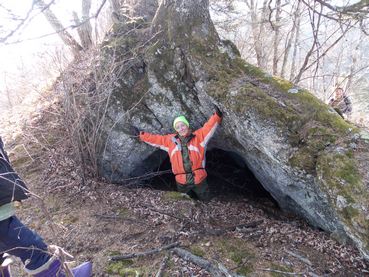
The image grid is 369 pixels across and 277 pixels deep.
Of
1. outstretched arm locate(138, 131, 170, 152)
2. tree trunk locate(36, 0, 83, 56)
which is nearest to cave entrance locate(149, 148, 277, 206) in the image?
outstretched arm locate(138, 131, 170, 152)

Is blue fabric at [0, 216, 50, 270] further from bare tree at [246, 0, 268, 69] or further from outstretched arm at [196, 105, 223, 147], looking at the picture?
bare tree at [246, 0, 268, 69]

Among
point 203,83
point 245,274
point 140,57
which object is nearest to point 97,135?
point 140,57

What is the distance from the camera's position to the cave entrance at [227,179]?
6477 mm

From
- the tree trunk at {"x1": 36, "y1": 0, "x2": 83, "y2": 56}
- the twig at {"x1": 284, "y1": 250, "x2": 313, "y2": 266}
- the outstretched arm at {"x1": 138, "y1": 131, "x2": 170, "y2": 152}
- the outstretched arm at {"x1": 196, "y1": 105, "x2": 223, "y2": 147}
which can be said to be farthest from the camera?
the tree trunk at {"x1": 36, "y1": 0, "x2": 83, "y2": 56}

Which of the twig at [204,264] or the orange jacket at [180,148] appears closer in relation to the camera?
the twig at [204,264]

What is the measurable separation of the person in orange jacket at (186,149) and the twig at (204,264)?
6.32 ft

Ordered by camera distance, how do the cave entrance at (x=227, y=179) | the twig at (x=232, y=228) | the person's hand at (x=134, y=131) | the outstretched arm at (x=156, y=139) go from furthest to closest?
the cave entrance at (x=227, y=179), the person's hand at (x=134, y=131), the outstretched arm at (x=156, y=139), the twig at (x=232, y=228)

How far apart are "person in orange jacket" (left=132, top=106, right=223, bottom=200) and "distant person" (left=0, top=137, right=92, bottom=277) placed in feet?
8.99

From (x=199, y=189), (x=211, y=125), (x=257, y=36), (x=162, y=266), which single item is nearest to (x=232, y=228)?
(x=162, y=266)

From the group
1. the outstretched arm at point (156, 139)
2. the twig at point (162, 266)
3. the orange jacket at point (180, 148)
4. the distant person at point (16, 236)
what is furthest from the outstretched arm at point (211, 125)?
the distant person at point (16, 236)

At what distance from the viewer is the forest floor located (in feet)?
11.8

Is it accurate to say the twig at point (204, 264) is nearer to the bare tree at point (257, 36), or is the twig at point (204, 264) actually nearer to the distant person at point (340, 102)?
the distant person at point (340, 102)

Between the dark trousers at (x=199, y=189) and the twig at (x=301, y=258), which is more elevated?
the dark trousers at (x=199, y=189)

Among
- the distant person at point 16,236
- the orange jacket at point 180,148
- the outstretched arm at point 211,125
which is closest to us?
the distant person at point 16,236
